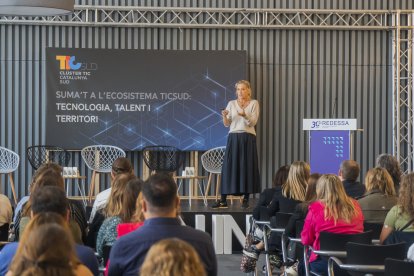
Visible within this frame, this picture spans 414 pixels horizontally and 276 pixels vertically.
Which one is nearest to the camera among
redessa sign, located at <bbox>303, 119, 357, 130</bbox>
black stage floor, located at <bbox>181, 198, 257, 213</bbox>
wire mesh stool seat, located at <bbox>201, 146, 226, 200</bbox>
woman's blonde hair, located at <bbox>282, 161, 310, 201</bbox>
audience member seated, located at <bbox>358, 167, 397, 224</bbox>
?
audience member seated, located at <bbox>358, 167, 397, 224</bbox>

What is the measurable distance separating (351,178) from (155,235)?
14.4 ft

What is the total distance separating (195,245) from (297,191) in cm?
404

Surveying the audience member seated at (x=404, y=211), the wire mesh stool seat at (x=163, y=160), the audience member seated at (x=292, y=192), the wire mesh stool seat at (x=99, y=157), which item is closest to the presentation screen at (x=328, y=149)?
the wire mesh stool seat at (x=163, y=160)

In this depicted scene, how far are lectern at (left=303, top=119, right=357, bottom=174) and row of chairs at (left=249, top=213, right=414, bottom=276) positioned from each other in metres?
4.59

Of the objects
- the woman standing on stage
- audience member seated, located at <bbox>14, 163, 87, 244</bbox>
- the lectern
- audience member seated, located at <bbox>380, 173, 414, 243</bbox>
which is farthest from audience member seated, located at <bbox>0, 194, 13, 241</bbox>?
the lectern

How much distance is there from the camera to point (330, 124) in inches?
482

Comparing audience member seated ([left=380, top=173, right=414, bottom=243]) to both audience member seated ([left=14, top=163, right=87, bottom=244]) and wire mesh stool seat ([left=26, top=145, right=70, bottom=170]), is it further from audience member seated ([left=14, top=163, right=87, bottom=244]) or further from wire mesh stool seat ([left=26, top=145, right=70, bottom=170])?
wire mesh stool seat ([left=26, top=145, right=70, bottom=170])

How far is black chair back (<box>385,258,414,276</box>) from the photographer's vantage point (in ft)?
14.1

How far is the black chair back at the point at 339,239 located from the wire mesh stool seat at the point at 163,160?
21.8 ft

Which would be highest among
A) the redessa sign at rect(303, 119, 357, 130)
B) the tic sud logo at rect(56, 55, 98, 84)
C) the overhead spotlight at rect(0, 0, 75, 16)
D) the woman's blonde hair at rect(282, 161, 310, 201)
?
the overhead spotlight at rect(0, 0, 75, 16)

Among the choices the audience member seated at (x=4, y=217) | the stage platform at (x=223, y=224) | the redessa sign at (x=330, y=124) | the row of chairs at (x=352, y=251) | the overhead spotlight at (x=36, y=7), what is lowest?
the stage platform at (x=223, y=224)

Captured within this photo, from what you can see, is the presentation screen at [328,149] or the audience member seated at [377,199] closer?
the audience member seated at [377,199]

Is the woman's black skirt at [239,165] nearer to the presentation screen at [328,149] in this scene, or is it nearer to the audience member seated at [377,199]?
the presentation screen at [328,149]

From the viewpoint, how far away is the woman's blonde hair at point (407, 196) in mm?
5945
